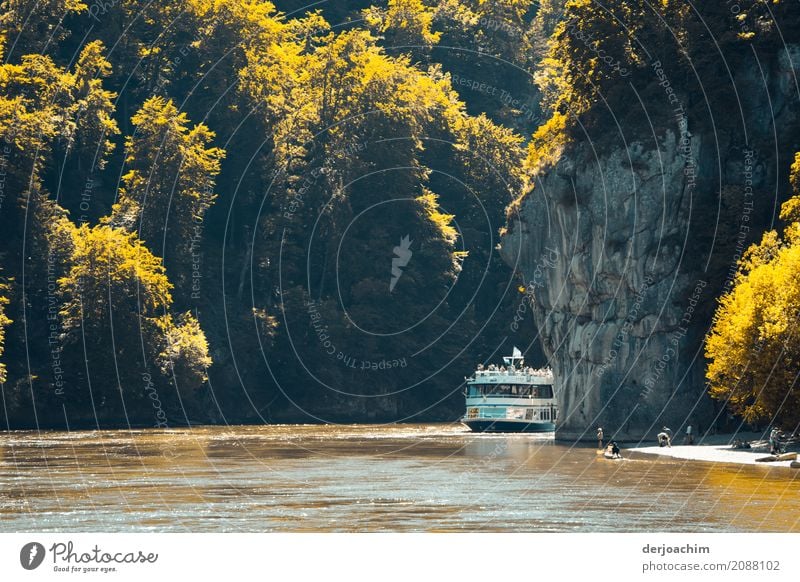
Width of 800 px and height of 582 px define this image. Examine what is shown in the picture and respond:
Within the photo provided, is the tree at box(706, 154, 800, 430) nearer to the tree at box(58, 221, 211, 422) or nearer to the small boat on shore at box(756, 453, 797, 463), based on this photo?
the small boat on shore at box(756, 453, 797, 463)

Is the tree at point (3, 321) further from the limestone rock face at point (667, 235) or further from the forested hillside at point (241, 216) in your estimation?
the limestone rock face at point (667, 235)

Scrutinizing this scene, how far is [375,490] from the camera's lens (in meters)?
68.2

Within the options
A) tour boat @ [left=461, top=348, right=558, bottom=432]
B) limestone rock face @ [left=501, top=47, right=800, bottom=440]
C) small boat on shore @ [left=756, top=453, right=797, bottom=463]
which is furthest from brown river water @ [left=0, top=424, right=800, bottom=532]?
tour boat @ [left=461, top=348, right=558, bottom=432]

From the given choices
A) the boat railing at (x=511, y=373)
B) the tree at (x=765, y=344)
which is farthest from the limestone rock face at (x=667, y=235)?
the boat railing at (x=511, y=373)

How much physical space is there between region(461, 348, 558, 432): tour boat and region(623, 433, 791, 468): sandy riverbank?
3503 cm

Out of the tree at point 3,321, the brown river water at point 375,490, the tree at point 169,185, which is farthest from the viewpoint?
the tree at point 169,185

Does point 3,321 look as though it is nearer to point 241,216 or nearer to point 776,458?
point 241,216

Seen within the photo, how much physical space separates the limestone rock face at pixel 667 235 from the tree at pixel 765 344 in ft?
37.5

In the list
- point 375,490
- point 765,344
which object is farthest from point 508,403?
point 375,490

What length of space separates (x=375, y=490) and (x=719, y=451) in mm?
28321

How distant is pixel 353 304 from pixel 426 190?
16383 mm

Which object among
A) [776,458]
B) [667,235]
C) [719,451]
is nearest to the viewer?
[776,458]

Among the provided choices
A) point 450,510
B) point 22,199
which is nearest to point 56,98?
point 22,199

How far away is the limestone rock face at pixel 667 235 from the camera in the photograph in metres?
107
